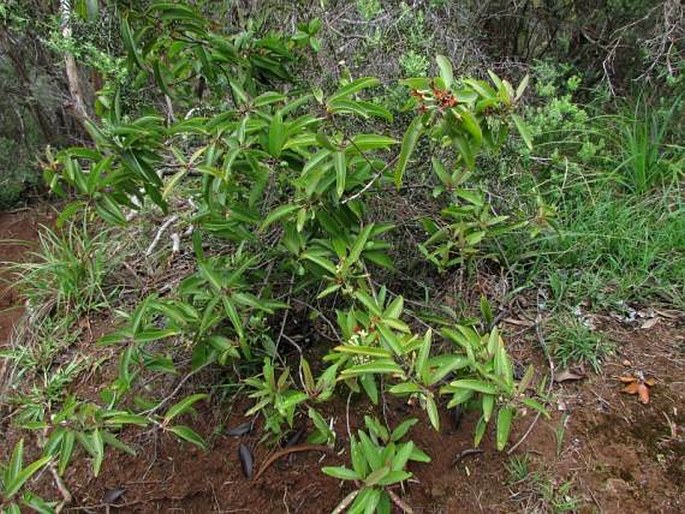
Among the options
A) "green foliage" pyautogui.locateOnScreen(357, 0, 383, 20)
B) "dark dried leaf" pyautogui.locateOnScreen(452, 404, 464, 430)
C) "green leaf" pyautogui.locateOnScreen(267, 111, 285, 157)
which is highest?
"green foliage" pyautogui.locateOnScreen(357, 0, 383, 20)

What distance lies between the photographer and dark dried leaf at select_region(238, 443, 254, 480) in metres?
1.96

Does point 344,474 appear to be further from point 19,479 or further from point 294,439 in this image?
point 19,479

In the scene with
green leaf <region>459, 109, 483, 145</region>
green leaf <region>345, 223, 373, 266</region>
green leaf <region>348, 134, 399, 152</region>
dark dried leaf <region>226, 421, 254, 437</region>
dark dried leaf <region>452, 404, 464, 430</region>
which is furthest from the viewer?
dark dried leaf <region>226, 421, 254, 437</region>

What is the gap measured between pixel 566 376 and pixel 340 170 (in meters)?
1.19

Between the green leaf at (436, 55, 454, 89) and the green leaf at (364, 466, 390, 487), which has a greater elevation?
the green leaf at (436, 55, 454, 89)

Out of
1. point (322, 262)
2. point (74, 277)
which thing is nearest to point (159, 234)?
point (74, 277)

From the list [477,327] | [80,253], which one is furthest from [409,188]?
[80,253]

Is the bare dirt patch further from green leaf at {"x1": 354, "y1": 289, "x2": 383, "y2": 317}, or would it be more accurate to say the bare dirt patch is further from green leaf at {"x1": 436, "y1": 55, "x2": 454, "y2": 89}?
green leaf at {"x1": 436, "y1": 55, "x2": 454, "y2": 89}

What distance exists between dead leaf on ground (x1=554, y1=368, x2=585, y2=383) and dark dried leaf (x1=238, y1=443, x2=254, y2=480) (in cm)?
111

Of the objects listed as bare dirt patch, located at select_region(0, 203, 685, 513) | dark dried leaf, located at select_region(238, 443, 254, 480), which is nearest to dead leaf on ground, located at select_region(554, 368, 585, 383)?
bare dirt patch, located at select_region(0, 203, 685, 513)

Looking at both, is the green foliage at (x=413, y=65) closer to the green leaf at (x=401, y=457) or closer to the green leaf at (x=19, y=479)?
the green leaf at (x=401, y=457)

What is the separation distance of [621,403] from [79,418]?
1725mm

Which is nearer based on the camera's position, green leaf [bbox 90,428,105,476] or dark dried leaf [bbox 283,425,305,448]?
green leaf [bbox 90,428,105,476]

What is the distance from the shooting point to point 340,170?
1506 millimetres
